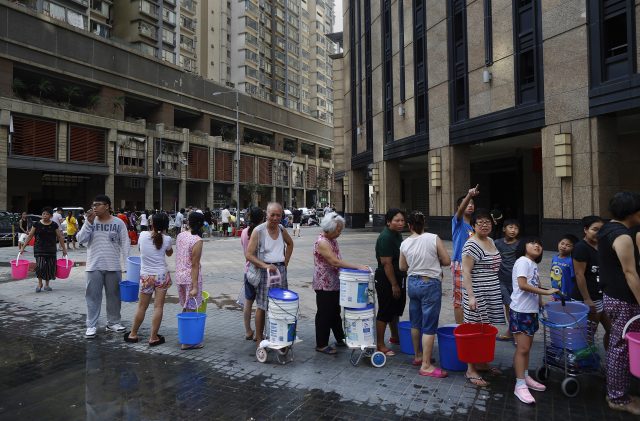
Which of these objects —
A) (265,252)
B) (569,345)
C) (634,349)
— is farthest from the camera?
(265,252)

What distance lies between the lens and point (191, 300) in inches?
233

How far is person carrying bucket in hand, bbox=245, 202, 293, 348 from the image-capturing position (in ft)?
18.0

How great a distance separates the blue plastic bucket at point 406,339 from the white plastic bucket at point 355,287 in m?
0.78

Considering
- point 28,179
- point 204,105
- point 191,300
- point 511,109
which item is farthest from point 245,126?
point 191,300

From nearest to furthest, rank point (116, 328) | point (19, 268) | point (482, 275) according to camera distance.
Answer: point (482, 275) → point (116, 328) → point (19, 268)

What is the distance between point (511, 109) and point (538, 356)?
13559 millimetres

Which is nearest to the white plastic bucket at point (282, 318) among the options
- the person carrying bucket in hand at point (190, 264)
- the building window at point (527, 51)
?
the person carrying bucket in hand at point (190, 264)

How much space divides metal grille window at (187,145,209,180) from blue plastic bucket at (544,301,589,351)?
48623 mm

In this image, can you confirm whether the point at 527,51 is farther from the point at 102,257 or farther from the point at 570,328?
the point at 102,257

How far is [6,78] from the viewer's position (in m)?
33.2

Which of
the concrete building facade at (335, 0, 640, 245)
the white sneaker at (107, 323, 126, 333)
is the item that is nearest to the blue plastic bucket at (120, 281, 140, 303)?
the white sneaker at (107, 323, 126, 333)

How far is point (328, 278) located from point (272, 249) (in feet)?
2.65

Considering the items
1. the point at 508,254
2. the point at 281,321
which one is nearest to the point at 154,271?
the point at 281,321

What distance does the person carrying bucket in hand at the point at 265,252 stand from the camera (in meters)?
5.48
